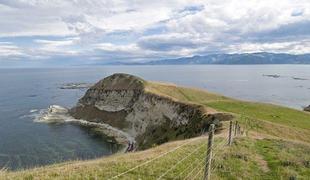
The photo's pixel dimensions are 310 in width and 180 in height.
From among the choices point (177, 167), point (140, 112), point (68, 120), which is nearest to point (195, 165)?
point (177, 167)

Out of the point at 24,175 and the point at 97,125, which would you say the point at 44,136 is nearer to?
the point at 97,125

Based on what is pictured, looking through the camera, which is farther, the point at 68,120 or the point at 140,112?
the point at 68,120

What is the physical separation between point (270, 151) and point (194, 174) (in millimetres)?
11647

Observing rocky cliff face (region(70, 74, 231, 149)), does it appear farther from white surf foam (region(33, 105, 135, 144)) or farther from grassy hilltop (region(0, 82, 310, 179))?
grassy hilltop (region(0, 82, 310, 179))

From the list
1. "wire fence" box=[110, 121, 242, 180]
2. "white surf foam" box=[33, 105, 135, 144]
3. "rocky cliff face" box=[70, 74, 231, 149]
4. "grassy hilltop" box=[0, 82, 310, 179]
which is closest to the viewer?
"wire fence" box=[110, 121, 242, 180]

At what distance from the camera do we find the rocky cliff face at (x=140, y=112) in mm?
69688

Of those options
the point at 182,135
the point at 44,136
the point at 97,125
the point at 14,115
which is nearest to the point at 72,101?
the point at 14,115

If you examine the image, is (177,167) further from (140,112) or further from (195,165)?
(140,112)

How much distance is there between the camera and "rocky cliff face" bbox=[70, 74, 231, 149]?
69.7m

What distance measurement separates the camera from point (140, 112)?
9444cm

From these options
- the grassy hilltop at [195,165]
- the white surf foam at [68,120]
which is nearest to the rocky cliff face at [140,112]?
the white surf foam at [68,120]

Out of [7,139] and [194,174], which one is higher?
[194,174]

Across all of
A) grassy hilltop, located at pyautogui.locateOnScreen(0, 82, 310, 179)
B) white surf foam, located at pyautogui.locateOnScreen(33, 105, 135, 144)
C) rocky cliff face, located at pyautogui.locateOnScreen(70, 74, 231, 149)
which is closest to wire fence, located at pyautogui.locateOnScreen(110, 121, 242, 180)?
grassy hilltop, located at pyautogui.locateOnScreen(0, 82, 310, 179)

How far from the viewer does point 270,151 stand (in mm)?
26672
